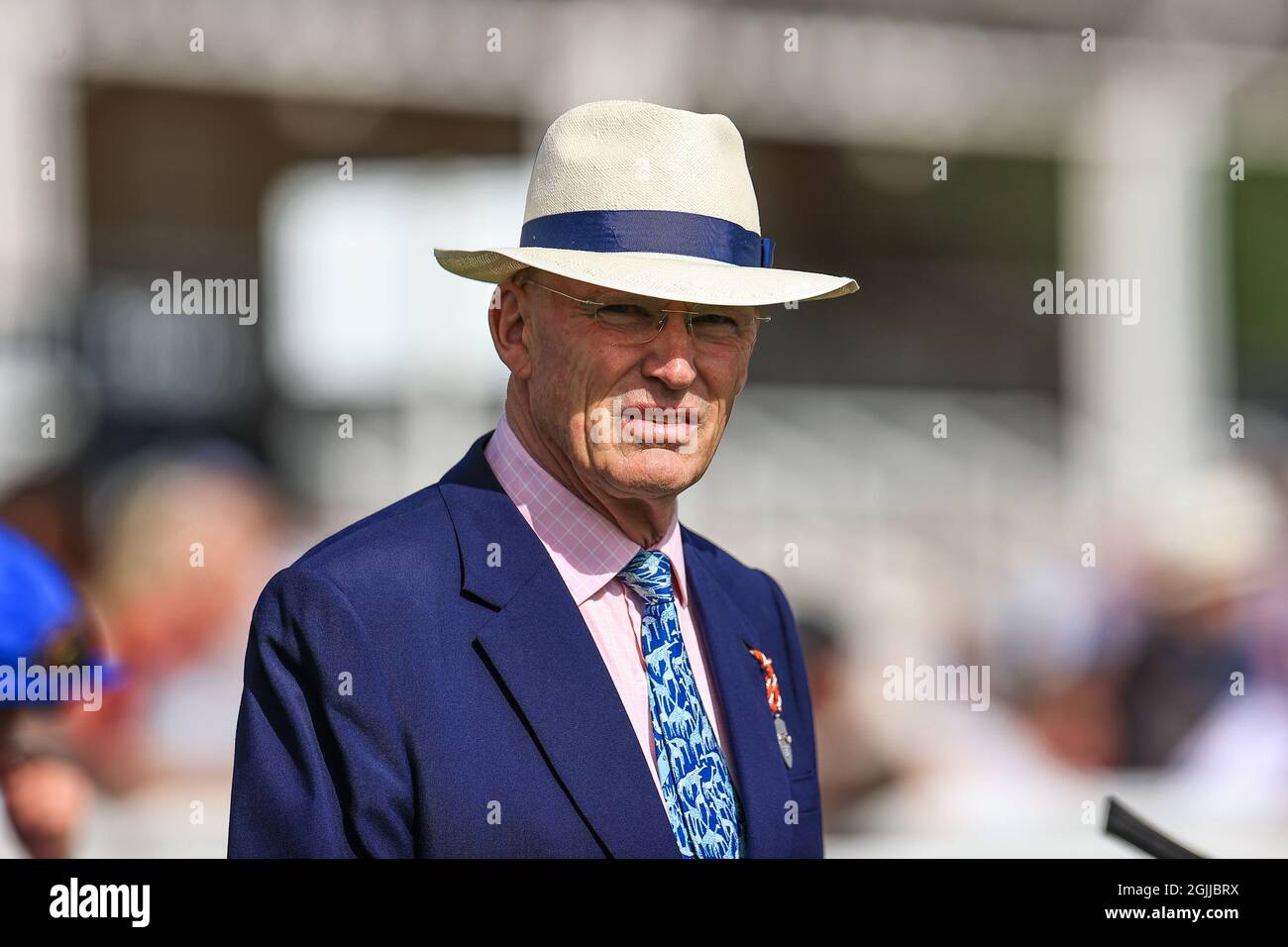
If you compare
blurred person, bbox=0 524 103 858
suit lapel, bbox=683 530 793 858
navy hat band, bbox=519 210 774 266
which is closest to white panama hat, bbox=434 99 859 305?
navy hat band, bbox=519 210 774 266

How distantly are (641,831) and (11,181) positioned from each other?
449 centimetres

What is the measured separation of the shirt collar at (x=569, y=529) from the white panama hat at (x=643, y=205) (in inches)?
12.7

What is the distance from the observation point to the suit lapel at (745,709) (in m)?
1.92

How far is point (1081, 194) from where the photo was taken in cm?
616

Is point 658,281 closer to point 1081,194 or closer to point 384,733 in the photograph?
point 384,733

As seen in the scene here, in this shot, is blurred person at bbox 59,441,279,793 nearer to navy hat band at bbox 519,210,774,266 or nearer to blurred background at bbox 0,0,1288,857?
blurred background at bbox 0,0,1288,857

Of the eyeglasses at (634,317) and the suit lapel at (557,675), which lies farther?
the eyeglasses at (634,317)

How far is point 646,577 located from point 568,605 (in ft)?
0.46

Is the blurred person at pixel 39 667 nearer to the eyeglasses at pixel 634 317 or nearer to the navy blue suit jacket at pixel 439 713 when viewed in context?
the navy blue suit jacket at pixel 439 713

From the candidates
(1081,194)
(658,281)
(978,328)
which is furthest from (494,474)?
(1081,194)

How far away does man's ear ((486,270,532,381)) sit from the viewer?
1969 millimetres

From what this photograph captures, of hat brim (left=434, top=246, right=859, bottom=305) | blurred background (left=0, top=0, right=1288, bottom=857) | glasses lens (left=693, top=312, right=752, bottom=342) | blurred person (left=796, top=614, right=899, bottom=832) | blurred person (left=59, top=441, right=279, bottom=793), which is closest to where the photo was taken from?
hat brim (left=434, top=246, right=859, bottom=305)

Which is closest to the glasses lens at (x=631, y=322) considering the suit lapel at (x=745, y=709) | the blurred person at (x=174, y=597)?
the suit lapel at (x=745, y=709)

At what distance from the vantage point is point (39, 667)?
176 inches
